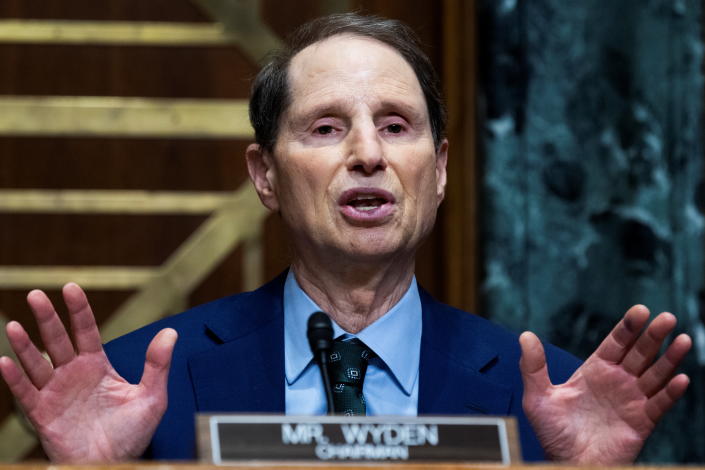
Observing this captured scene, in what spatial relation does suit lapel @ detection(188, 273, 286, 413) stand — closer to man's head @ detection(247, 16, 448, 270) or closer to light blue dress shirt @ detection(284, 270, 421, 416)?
light blue dress shirt @ detection(284, 270, 421, 416)

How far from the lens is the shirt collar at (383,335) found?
2.03 metres

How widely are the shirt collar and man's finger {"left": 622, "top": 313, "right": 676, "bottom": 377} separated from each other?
43cm

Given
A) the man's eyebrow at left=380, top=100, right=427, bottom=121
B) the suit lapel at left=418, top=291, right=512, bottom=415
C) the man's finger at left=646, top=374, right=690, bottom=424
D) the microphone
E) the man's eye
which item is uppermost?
the man's eyebrow at left=380, top=100, right=427, bottom=121

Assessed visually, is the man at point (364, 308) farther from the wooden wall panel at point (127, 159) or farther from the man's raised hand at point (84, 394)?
the wooden wall panel at point (127, 159)

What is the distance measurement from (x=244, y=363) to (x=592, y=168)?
1.38 m

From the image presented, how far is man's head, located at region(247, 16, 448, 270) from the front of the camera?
2027 millimetres

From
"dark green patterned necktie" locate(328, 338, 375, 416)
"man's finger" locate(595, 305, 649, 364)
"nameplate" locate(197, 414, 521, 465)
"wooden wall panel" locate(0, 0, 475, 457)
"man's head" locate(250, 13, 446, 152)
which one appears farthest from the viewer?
"wooden wall panel" locate(0, 0, 475, 457)

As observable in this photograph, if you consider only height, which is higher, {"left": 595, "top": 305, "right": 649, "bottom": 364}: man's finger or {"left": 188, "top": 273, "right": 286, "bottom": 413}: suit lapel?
{"left": 595, "top": 305, "right": 649, "bottom": 364}: man's finger

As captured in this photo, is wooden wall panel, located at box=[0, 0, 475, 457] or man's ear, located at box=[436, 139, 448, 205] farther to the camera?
wooden wall panel, located at box=[0, 0, 475, 457]

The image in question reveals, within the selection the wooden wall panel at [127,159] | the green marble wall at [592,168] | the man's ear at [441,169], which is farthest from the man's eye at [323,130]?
the wooden wall panel at [127,159]

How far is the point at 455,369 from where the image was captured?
6.74 feet

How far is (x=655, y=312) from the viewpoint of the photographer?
3002 mm

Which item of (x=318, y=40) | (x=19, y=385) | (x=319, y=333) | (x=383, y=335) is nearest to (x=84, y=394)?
(x=19, y=385)

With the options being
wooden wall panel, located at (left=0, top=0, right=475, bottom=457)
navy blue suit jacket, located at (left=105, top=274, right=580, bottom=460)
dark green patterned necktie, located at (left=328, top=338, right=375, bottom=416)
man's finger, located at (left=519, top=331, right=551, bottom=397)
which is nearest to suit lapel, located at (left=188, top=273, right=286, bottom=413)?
navy blue suit jacket, located at (left=105, top=274, right=580, bottom=460)
